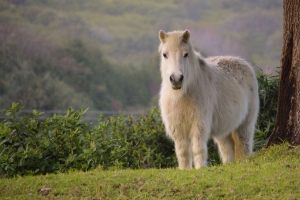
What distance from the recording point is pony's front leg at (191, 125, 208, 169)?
25.3 ft

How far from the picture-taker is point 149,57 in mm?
39219

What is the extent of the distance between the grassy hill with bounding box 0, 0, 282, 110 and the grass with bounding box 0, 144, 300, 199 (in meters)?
25.4

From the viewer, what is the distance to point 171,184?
242 inches

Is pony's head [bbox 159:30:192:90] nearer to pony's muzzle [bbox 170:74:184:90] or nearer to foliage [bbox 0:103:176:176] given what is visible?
pony's muzzle [bbox 170:74:184:90]

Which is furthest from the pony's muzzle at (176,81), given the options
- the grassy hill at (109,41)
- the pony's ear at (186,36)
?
the grassy hill at (109,41)

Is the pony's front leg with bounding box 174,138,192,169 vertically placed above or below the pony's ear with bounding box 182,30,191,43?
below

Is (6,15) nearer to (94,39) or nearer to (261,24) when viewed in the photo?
(94,39)

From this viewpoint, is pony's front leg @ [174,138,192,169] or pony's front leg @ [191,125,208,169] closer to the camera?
pony's front leg @ [191,125,208,169]

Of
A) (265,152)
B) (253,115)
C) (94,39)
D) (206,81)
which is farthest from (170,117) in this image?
(94,39)

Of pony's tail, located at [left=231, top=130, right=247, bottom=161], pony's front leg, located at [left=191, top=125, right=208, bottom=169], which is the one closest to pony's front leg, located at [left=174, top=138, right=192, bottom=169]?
pony's front leg, located at [left=191, top=125, right=208, bottom=169]

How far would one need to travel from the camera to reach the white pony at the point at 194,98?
7605 mm

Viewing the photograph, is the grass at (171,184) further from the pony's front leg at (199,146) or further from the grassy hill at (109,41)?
the grassy hill at (109,41)

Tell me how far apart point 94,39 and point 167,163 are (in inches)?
1197

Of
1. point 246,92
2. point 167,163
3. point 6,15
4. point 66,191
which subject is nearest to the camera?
point 66,191
